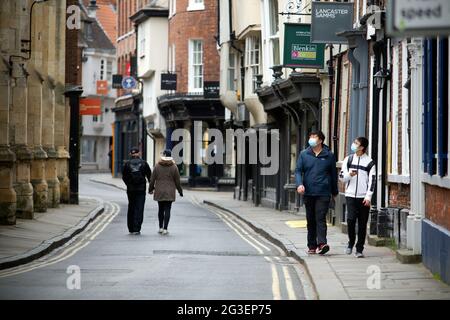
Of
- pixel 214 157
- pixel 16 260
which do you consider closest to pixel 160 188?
pixel 16 260

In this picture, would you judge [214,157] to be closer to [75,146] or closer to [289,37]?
[75,146]

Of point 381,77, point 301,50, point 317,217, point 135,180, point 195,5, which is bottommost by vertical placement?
point 317,217

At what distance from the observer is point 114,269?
1838 cm

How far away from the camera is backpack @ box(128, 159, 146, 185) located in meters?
28.0

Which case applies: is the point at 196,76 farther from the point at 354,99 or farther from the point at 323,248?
the point at 323,248

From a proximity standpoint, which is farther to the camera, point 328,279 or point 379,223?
point 379,223

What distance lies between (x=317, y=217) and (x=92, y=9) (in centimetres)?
8966

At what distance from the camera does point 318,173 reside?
20.1 metres

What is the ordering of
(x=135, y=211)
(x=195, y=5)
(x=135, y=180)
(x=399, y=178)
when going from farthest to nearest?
(x=195, y=5), (x=135, y=180), (x=135, y=211), (x=399, y=178)

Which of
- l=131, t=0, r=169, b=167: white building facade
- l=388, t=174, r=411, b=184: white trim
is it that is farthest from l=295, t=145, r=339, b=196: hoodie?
l=131, t=0, r=169, b=167: white building facade

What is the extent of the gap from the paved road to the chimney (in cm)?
7783

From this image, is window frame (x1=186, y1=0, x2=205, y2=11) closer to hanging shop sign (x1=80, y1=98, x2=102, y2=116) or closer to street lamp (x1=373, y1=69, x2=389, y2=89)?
hanging shop sign (x1=80, y1=98, x2=102, y2=116)

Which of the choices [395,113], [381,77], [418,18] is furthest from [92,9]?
[418,18]
